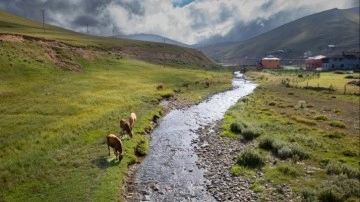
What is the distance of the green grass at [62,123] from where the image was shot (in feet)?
69.3

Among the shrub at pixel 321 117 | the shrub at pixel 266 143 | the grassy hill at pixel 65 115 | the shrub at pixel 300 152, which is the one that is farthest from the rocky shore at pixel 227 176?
the shrub at pixel 321 117

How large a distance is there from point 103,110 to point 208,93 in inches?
1442

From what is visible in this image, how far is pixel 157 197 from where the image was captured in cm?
2136

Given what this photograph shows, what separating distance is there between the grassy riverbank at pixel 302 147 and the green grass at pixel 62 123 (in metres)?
10.9

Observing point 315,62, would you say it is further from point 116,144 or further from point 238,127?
point 116,144

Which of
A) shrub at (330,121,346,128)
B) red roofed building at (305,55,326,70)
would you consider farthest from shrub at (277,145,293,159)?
red roofed building at (305,55,326,70)

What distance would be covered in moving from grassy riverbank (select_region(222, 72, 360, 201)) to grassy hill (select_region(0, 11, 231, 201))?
35.9ft

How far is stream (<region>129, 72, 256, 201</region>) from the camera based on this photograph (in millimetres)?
21938

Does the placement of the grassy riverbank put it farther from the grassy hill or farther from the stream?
the grassy hill

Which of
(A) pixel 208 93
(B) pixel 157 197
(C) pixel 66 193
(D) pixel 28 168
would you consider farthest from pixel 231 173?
(A) pixel 208 93

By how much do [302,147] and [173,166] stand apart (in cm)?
1290

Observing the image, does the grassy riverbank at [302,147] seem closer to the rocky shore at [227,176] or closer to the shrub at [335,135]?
the shrub at [335,135]

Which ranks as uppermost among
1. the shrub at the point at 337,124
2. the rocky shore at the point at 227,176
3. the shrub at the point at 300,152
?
the shrub at the point at 337,124

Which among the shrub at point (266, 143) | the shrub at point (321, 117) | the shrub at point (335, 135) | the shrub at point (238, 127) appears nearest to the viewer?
the shrub at point (266, 143)
